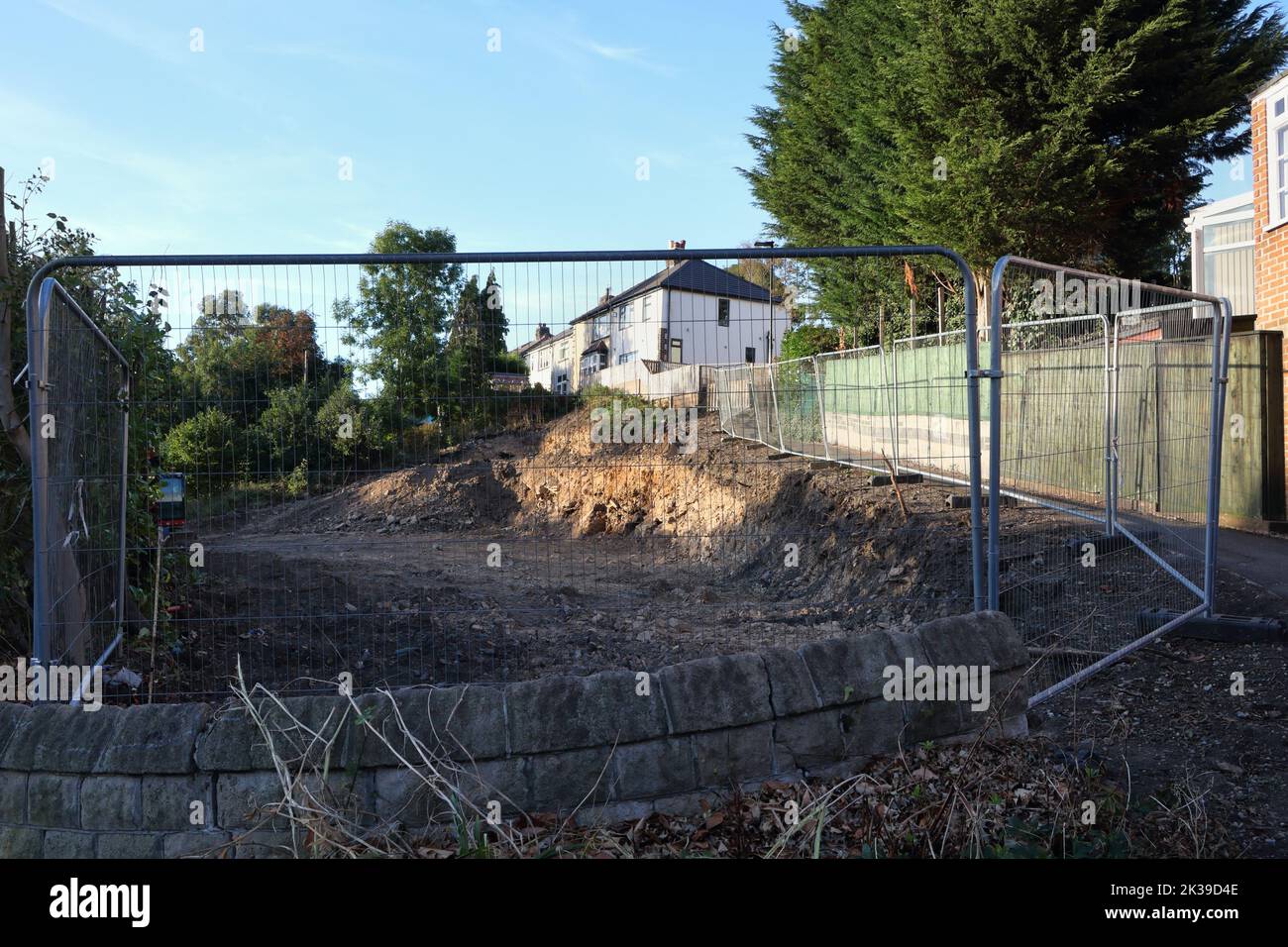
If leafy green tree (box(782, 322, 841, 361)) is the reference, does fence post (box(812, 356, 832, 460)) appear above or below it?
below

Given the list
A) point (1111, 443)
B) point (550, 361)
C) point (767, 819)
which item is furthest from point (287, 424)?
point (1111, 443)

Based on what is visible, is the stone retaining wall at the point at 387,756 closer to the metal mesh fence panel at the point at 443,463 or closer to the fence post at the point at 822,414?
the metal mesh fence panel at the point at 443,463

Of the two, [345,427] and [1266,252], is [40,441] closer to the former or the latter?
[345,427]

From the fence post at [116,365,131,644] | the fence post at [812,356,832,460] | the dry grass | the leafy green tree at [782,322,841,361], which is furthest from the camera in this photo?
the leafy green tree at [782,322,841,361]

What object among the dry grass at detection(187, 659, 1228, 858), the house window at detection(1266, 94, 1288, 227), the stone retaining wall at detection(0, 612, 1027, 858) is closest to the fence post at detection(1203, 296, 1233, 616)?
the dry grass at detection(187, 659, 1228, 858)

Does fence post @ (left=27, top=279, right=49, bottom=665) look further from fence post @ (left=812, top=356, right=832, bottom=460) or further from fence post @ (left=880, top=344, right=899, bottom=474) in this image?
fence post @ (left=812, top=356, right=832, bottom=460)

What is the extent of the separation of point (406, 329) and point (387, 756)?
2.71m

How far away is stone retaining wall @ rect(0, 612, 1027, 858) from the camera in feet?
10.6

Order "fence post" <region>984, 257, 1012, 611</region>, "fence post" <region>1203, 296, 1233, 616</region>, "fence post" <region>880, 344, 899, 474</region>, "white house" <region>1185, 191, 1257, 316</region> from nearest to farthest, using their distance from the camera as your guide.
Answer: "fence post" <region>984, 257, 1012, 611</region>
"fence post" <region>1203, 296, 1233, 616</region>
"fence post" <region>880, 344, 899, 474</region>
"white house" <region>1185, 191, 1257, 316</region>

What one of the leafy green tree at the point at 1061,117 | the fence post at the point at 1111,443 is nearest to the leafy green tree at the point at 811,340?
the leafy green tree at the point at 1061,117

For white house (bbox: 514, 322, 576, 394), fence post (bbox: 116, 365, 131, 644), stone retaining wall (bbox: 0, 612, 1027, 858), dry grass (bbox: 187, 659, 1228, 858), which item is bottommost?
dry grass (bbox: 187, 659, 1228, 858)

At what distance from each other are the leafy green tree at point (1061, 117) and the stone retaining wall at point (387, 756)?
54.6 feet

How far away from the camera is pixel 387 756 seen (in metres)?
3.26

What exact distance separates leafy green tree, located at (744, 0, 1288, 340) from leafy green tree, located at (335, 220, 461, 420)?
14.8 m
